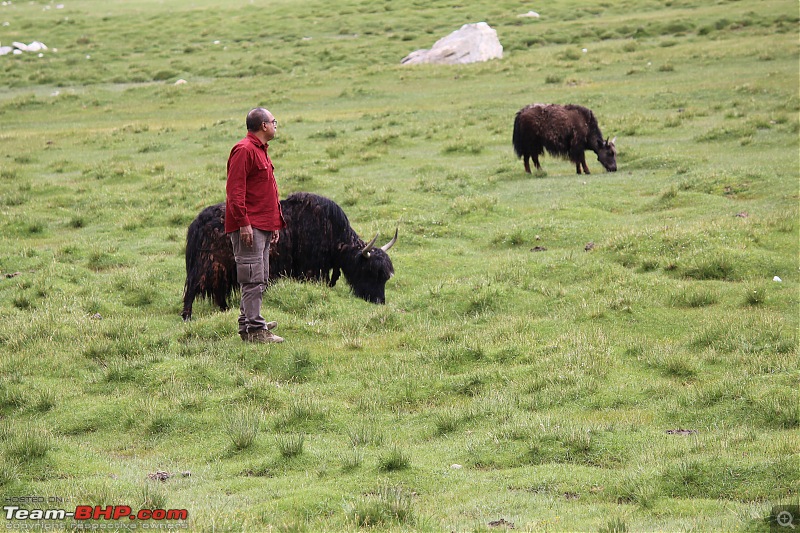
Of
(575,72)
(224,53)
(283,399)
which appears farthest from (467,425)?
(224,53)

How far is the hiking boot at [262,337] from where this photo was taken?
32.3ft

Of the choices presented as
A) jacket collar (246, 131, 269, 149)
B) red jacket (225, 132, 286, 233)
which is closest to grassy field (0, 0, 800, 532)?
red jacket (225, 132, 286, 233)

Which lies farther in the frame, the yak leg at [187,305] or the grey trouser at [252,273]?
the yak leg at [187,305]

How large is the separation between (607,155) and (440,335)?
12045 millimetres

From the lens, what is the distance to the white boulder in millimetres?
43094

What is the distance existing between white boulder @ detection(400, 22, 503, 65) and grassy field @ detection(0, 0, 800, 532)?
45.2 ft

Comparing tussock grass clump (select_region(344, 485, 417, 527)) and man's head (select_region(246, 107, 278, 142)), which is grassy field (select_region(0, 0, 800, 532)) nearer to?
tussock grass clump (select_region(344, 485, 417, 527))

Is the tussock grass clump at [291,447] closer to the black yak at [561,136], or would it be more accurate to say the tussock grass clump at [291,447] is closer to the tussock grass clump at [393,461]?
the tussock grass clump at [393,461]

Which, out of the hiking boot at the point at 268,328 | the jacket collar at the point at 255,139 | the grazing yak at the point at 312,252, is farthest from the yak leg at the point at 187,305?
the jacket collar at the point at 255,139

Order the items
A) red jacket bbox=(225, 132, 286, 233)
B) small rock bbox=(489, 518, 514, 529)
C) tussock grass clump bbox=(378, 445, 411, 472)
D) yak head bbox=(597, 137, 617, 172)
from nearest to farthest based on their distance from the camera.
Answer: small rock bbox=(489, 518, 514, 529) < tussock grass clump bbox=(378, 445, 411, 472) < red jacket bbox=(225, 132, 286, 233) < yak head bbox=(597, 137, 617, 172)

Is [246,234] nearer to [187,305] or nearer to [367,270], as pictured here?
[187,305]

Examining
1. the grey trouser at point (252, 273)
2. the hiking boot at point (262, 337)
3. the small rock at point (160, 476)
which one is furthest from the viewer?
the hiking boot at point (262, 337)

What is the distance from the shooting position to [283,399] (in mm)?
8398

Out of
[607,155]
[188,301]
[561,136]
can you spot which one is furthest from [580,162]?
[188,301]
